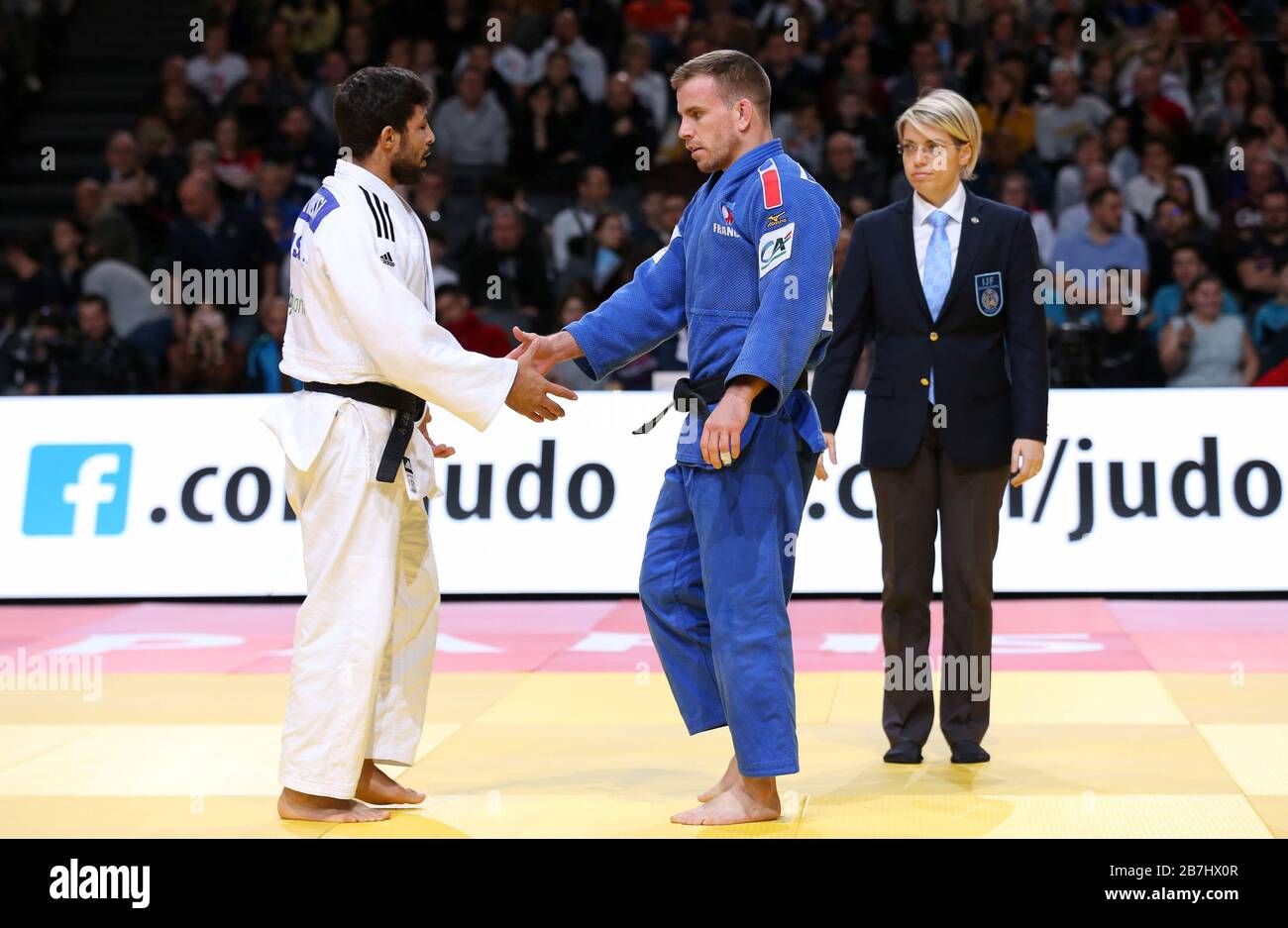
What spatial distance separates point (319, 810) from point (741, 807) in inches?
44.0

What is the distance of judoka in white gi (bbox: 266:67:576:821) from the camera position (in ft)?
13.2

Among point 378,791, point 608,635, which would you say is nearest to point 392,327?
point 378,791

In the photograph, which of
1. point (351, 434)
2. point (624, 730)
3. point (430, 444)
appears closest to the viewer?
point (351, 434)

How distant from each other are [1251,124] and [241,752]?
9490 mm

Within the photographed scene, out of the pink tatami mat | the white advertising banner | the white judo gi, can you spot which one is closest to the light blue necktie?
the white judo gi

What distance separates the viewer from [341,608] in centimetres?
404

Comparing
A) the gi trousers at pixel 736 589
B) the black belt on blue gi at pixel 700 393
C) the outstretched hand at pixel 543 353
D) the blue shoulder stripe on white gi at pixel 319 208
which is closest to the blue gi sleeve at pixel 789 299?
the black belt on blue gi at pixel 700 393

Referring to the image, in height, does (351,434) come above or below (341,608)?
above

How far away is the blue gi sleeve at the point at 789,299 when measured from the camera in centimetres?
389

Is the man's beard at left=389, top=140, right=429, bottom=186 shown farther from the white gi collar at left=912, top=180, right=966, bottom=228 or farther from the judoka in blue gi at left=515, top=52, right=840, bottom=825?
the white gi collar at left=912, top=180, right=966, bottom=228

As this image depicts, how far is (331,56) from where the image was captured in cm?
1277

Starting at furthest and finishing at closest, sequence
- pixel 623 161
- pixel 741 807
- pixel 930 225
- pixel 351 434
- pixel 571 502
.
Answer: pixel 623 161 → pixel 571 502 → pixel 930 225 → pixel 351 434 → pixel 741 807

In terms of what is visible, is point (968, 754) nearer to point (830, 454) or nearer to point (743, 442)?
point (830, 454)

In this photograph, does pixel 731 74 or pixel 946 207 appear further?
pixel 946 207
